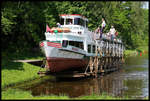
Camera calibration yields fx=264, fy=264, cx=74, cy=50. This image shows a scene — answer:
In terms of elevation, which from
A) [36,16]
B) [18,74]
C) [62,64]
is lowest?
[18,74]

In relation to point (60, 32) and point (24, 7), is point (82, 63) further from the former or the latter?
point (24, 7)

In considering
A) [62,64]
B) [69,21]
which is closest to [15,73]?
[62,64]

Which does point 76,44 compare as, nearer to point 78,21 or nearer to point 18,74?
point 78,21

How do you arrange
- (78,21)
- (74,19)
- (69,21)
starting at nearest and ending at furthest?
1. (74,19)
2. (78,21)
3. (69,21)

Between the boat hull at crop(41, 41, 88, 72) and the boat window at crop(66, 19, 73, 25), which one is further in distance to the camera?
the boat window at crop(66, 19, 73, 25)

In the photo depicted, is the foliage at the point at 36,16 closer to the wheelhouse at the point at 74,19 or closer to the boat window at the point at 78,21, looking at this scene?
the wheelhouse at the point at 74,19

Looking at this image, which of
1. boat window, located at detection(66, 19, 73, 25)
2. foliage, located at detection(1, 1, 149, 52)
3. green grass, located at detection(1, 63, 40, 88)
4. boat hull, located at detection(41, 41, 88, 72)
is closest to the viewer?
green grass, located at detection(1, 63, 40, 88)

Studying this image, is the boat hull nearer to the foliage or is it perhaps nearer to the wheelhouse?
the wheelhouse

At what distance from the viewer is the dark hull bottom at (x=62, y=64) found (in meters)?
25.5

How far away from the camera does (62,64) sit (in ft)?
86.5

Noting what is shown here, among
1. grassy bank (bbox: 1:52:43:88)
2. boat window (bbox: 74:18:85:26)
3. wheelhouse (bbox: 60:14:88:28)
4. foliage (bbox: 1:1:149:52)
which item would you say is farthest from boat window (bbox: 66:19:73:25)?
foliage (bbox: 1:1:149:52)

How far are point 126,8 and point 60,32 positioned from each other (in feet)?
148

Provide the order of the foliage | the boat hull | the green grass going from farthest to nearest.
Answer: the foliage
the boat hull
the green grass

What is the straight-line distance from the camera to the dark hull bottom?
25.5 meters
